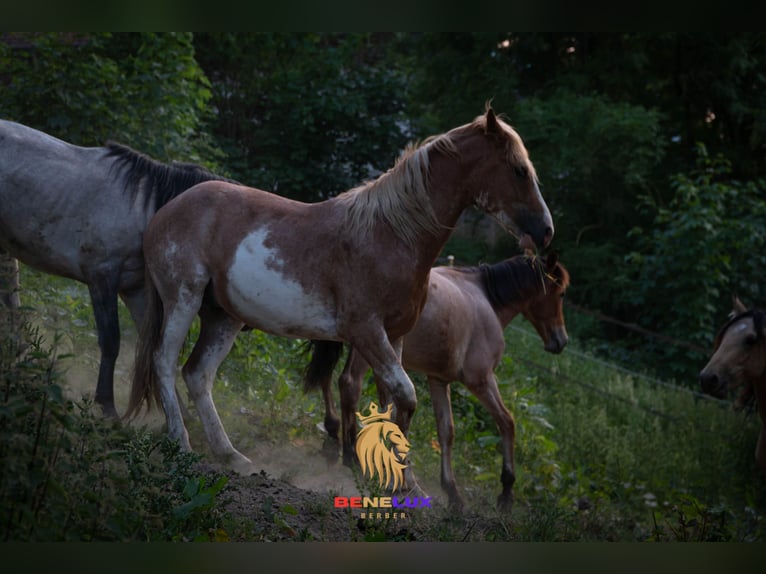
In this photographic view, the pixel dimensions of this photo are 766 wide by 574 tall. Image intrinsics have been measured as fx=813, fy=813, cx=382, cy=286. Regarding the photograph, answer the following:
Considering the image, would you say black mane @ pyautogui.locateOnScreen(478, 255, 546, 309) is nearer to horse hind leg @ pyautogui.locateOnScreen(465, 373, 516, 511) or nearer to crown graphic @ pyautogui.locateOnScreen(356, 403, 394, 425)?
horse hind leg @ pyautogui.locateOnScreen(465, 373, 516, 511)

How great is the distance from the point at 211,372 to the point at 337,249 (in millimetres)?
1049

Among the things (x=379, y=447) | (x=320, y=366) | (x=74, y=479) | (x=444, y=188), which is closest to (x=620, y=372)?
(x=320, y=366)

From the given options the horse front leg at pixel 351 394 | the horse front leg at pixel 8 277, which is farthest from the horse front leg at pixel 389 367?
the horse front leg at pixel 8 277

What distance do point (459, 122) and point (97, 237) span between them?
12.4ft

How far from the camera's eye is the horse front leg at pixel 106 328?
14.3ft

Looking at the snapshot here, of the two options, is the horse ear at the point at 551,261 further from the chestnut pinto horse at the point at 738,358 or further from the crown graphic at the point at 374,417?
the crown graphic at the point at 374,417

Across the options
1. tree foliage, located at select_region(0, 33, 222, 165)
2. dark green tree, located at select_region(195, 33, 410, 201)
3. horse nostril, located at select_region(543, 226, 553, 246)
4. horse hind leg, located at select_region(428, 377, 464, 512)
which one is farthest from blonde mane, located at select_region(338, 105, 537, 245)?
tree foliage, located at select_region(0, 33, 222, 165)

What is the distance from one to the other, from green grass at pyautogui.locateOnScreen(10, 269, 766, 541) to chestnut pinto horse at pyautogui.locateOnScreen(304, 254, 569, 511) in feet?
0.90

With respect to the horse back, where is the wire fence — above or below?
below

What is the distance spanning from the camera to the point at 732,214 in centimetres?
904

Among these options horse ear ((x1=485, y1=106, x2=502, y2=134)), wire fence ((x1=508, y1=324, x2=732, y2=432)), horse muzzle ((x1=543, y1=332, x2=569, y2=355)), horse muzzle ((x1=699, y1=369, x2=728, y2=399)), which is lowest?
wire fence ((x1=508, y1=324, x2=732, y2=432))

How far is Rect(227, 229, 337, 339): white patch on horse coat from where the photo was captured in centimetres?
404

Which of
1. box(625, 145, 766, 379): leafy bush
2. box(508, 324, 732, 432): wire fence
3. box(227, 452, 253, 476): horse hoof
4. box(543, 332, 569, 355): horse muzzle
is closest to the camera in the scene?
box(227, 452, 253, 476): horse hoof
